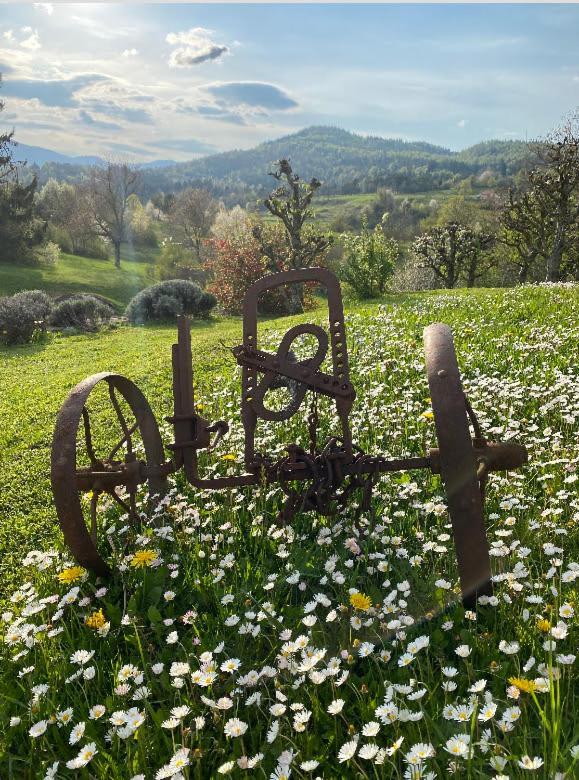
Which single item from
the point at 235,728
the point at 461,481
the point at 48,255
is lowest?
the point at 235,728

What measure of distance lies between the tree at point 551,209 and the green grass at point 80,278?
84.0ft

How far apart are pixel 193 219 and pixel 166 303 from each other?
2120 inches

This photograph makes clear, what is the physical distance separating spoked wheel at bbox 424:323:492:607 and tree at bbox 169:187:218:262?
6885cm

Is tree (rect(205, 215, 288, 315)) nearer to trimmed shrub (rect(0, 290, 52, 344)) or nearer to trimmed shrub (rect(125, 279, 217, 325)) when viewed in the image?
trimmed shrub (rect(125, 279, 217, 325))

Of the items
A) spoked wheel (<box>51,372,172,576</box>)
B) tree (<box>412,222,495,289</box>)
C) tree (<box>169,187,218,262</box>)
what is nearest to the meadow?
spoked wheel (<box>51,372,172,576</box>)

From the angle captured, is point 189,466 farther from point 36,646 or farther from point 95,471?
point 36,646

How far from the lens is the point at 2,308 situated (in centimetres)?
1884

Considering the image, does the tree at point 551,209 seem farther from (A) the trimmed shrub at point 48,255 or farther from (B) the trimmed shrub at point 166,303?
(A) the trimmed shrub at point 48,255

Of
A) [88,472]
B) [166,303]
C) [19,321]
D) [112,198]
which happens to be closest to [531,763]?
[88,472]

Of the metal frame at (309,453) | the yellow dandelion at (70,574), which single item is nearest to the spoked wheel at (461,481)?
the metal frame at (309,453)

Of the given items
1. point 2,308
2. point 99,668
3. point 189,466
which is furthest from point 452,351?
point 2,308

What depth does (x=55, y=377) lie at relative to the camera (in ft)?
39.8

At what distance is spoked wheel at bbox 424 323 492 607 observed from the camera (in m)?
2.59

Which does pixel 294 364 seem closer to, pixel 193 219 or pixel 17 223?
pixel 17 223
